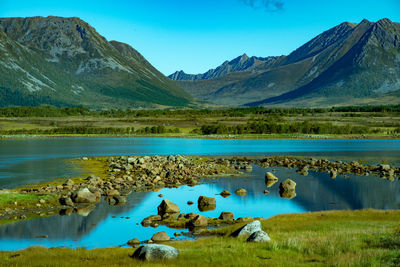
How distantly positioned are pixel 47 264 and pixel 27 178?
45158 mm

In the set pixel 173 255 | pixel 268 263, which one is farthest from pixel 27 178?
pixel 268 263

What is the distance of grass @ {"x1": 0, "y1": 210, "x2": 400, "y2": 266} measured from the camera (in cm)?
1859

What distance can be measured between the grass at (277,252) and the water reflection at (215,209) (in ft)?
21.4

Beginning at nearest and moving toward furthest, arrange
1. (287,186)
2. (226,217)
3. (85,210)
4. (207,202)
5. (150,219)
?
1. (150,219)
2. (226,217)
3. (85,210)
4. (207,202)
5. (287,186)

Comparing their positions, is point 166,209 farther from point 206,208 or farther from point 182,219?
point 206,208

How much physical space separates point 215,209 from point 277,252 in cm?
2089

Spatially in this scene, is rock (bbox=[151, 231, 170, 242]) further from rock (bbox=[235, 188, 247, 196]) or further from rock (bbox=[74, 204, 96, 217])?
rock (bbox=[235, 188, 247, 196])

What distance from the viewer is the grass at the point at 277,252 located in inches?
732

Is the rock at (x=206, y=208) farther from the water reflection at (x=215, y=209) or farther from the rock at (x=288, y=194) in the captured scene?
the rock at (x=288, y=194)

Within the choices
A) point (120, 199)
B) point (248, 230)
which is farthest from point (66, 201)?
point (248, 230)

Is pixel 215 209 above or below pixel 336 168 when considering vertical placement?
above

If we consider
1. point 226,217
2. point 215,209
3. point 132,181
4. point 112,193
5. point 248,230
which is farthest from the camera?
point 132,181

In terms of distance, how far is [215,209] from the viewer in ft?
135

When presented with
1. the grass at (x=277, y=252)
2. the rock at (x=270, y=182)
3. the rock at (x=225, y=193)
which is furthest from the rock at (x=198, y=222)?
the rock at (x=270, y=182)
